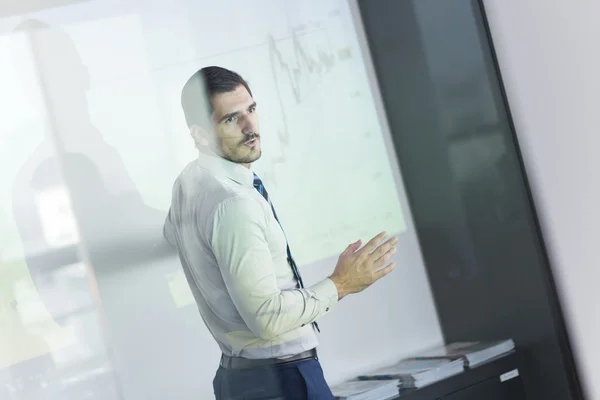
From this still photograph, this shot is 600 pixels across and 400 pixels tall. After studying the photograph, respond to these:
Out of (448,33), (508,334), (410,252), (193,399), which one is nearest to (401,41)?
(448,33)

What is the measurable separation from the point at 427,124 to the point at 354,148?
446 millimetres

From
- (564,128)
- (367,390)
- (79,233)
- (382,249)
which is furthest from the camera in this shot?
(564,128)

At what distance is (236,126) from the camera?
233cm

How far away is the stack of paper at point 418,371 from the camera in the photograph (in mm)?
2678

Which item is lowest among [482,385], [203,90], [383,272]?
[482,385]

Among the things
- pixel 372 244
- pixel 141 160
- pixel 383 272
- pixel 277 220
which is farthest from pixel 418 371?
pixel 141 160

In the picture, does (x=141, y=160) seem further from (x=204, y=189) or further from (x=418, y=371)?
(x=418, y=371)

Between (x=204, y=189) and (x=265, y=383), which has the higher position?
(x=204, y=189)

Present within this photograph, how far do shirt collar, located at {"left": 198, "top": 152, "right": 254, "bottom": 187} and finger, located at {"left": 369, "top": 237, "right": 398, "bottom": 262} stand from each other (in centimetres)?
56

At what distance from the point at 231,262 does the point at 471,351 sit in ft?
3.75

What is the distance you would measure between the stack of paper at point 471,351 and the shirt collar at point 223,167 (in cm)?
103

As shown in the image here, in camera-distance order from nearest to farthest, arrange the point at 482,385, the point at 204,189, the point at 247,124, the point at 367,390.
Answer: the point at 204,189 → the point at 247,124 → the point at 367,390 → the point at 482,385

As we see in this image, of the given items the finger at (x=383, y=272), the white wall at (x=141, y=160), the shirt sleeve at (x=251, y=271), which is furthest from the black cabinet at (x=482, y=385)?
the shirt sleeve at (x=251, y=271)

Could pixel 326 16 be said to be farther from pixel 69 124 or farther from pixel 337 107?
pixel 69 124
